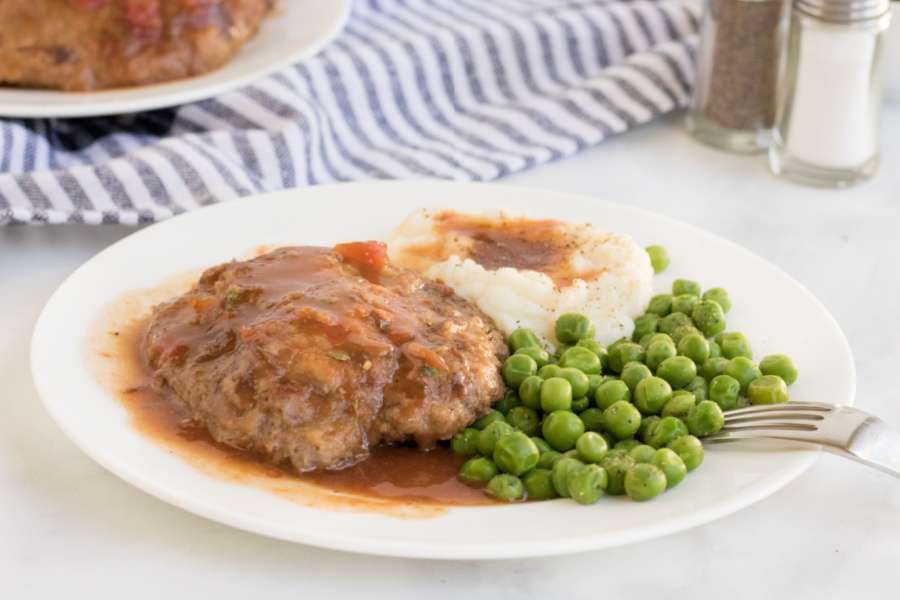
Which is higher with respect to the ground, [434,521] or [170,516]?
[434,521]

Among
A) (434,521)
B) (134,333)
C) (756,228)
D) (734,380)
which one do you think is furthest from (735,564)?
(756,228)

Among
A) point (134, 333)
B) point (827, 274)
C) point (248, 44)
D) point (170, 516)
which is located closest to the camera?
point (170, 516)

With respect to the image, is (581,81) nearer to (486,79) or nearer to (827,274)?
(486,79)

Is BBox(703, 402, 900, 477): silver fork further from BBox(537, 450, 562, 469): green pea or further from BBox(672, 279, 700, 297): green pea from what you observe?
BBox(672, 279, 700, 297): green pea

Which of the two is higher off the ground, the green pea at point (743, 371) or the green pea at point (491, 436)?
the green pea at point (743, 371)

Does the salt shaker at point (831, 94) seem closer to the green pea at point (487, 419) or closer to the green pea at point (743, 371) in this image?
the green pea at point (743, 371)

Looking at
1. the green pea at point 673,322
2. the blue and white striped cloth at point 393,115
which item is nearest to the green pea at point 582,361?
the green pea at point 673,322

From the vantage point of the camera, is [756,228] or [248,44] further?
[248,44]

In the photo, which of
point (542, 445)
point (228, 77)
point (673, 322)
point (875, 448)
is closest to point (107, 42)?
point (228, 77)
